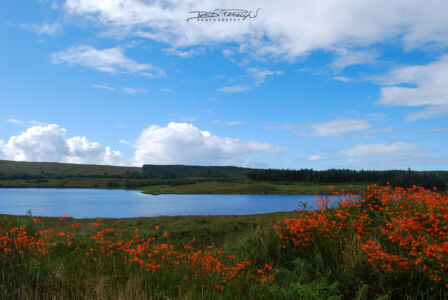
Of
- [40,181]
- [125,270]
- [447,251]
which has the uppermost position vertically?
[447,251]

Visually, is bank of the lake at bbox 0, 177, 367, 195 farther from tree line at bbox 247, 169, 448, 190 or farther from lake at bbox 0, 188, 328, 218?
lake at bbox 0, 188, 328, 218

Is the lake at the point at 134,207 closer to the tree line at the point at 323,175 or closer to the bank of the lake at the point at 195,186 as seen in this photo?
the bank of the lake at the point at 195,186

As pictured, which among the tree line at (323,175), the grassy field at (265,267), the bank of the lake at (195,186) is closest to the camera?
the grassy field at (265,267)

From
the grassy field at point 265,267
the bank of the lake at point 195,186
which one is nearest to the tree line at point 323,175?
the bank of the lake at point 195,186

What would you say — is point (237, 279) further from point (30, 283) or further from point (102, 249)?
point (30, 283)

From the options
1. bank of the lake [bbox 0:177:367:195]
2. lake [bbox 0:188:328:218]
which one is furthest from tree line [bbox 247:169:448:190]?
lake [bbox 0:188:328:218]

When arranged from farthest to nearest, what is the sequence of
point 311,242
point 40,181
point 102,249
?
point 40,181
point 311,242
point 102,249

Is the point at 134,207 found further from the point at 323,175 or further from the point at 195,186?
the point at 323,175

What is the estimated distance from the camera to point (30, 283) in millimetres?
5699

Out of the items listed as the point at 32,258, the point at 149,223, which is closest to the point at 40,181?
the point at 149,223

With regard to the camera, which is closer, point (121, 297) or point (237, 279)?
point (121, 297)

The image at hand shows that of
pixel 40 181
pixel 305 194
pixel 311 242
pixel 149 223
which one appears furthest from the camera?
pixel 40 181

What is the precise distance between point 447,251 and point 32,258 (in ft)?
27.0

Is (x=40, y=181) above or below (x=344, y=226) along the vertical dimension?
below
